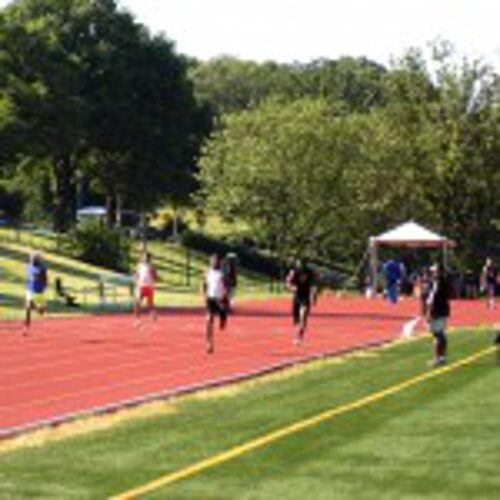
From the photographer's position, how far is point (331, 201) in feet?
231

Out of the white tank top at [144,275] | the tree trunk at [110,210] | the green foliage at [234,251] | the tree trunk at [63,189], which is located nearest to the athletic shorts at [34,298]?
the white tank top at [144,275]

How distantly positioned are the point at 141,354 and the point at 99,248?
37.5m

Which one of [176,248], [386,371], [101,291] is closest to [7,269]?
[101,291]

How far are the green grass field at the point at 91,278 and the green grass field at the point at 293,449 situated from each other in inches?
777

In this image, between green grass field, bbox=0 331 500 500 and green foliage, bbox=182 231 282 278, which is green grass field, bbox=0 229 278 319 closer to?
green foliage, bbox=182 231 282 278

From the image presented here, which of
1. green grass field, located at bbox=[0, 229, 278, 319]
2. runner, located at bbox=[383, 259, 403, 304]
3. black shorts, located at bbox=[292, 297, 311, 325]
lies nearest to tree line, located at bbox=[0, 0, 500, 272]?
green grass field, located at bbox=[0, 229, 278, 319]

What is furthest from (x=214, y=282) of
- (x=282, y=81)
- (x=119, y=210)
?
(x=282, y=81)

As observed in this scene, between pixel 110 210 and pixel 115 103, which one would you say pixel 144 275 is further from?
pixel 110 210

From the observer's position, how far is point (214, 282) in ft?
81.1

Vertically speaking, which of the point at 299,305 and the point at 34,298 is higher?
the point at 299,305

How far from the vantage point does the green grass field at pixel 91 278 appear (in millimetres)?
41688

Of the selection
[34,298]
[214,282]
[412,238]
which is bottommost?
[34,298]

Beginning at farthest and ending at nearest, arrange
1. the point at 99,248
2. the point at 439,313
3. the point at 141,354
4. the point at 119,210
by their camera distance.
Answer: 1. the point at 119,210
2. the point at 99,248
3. the point at 141,354
4. the point at 439,313

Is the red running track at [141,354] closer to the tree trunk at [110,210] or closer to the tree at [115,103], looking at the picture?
the tree at [115,103]
